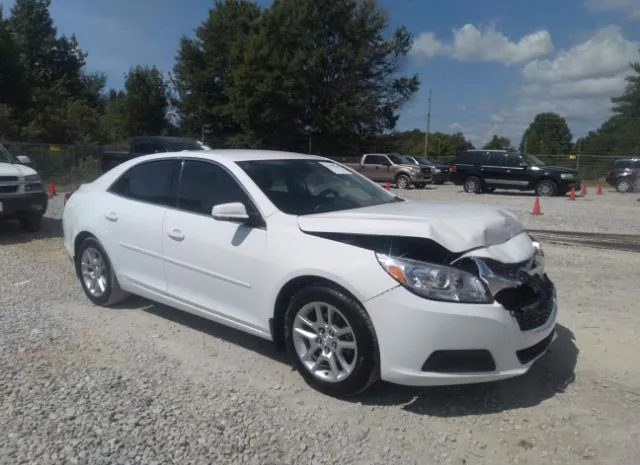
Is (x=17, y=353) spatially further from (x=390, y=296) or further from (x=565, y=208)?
(x=565, y=208)

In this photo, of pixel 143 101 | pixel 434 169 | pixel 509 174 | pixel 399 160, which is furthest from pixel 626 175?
pixel 143 101

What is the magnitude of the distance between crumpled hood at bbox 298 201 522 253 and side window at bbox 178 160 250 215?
752mm

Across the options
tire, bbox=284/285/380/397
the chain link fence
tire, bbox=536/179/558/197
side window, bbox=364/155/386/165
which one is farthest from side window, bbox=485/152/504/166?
tire, bbox=284/285/380/397

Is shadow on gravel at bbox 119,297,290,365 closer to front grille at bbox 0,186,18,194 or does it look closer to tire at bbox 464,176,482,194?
front grille at bbox 0,186,18,194

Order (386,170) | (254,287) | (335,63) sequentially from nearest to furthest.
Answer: (254,287)
(386,170)
(335,63)

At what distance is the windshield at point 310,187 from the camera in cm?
435

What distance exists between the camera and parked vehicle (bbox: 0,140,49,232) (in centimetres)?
918

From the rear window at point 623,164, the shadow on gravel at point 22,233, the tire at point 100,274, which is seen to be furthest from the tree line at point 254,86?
the tire at point 100,274

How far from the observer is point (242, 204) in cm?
417

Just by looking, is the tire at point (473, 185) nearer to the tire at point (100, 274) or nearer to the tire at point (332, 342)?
the tire at point (100, 274)

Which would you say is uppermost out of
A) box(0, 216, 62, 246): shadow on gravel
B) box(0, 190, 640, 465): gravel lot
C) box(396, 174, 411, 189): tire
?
box(396, 174, 411, 189): tire

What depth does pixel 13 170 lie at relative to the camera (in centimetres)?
944

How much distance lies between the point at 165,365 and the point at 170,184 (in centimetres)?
157

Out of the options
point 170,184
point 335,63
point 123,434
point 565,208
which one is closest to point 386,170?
point 565,208
